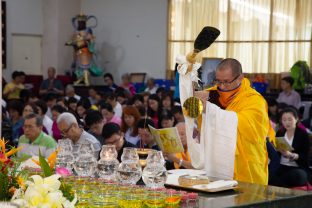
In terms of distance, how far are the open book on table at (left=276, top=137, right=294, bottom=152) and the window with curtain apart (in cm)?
843

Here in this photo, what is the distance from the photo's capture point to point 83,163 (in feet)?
11.6

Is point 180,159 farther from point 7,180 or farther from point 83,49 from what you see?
point 83,49

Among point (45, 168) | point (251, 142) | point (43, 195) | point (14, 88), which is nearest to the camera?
point (43, 195)

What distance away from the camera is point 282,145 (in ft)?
22.8

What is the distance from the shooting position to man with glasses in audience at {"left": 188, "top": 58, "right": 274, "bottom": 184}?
4.33 meters

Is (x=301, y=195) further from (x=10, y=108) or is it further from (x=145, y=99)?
(x=145, y=99)

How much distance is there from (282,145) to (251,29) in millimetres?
9353

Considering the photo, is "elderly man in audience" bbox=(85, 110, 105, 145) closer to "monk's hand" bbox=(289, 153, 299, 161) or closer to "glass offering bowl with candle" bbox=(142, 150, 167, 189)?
"monk's hand" bbox=(289, 153, 299, 161)

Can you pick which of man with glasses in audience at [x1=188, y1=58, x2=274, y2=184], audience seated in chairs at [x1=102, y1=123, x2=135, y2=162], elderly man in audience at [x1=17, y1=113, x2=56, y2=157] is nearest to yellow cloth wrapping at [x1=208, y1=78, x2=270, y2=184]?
man with glasses in audience at [x1=188, y1=58, x2=274, y2=184]

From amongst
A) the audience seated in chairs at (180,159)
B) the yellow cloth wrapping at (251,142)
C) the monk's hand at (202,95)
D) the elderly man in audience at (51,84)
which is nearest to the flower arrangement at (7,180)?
the monk's hand at (202,95)

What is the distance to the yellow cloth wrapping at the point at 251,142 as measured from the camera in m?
4.42

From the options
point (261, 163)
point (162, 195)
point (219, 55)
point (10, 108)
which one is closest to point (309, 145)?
point (261, 163)

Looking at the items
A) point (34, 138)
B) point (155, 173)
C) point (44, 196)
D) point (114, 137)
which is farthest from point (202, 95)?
point (34, 138)

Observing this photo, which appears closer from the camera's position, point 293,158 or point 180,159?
point 180,159
